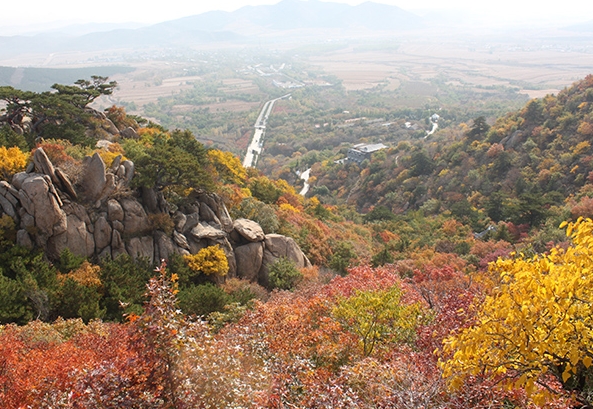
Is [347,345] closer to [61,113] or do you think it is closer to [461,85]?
[61,113]

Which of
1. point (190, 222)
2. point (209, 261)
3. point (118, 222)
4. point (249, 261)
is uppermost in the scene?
point (118, 222)

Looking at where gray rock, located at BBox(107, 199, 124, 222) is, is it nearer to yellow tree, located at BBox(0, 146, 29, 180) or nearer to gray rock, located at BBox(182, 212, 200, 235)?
Result: gray rock, located at BBox(182, 212, 200, 235)

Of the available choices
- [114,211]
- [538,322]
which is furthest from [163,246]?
[538,322]

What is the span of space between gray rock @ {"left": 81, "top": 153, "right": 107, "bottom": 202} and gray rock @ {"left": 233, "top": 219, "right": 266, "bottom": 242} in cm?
686

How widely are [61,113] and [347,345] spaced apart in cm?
2160

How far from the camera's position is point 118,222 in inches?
709

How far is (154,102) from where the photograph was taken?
13962cm

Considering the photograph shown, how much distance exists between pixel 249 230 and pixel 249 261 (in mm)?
1704

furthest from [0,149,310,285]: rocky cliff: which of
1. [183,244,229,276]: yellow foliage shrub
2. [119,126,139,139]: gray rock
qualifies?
[119,126,139,139]: gray rock

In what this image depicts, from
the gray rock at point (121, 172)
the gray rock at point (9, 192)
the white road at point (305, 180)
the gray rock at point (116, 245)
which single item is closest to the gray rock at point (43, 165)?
the gray rock at point (9, 192)

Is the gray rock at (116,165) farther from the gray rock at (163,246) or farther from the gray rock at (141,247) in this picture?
the gray rock at (163,246)

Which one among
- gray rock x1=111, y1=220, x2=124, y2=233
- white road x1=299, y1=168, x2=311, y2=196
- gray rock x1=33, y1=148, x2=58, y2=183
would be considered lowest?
white road x1=299, y1=168, x2=311, y2=196

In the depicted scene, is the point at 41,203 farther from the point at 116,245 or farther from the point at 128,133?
the point at 128,133

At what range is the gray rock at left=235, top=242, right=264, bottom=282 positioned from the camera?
2095 cm
